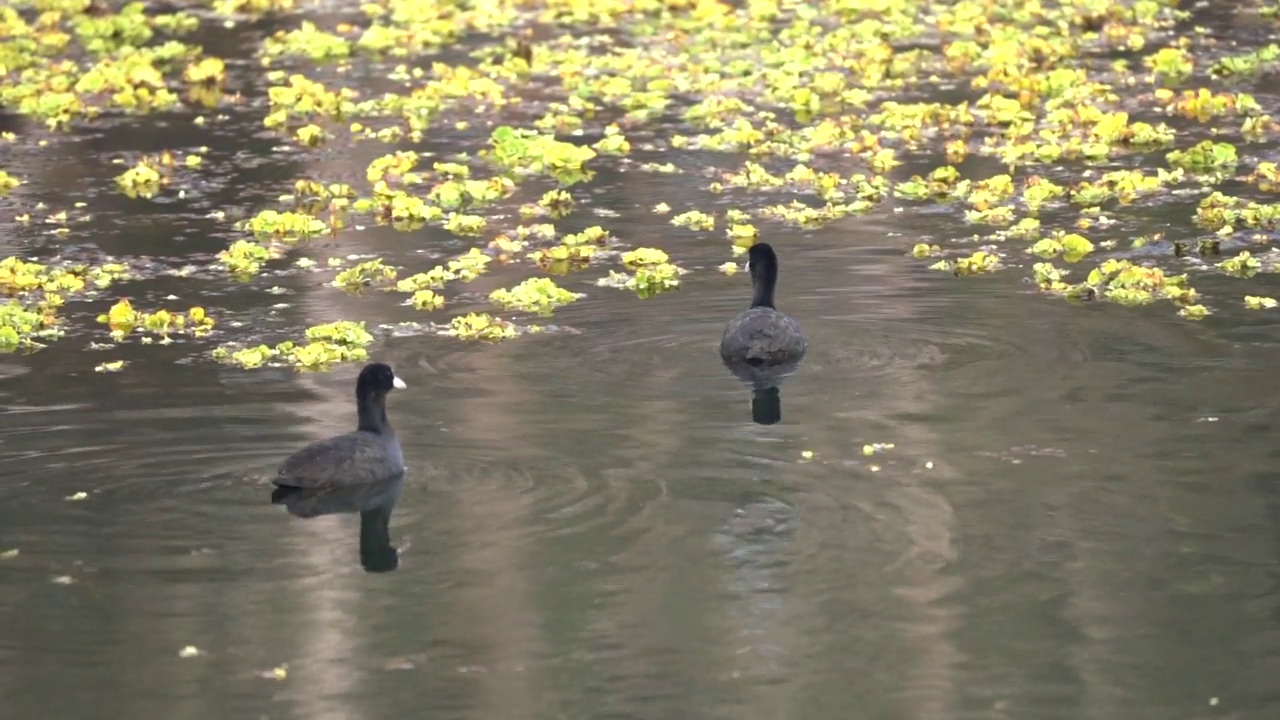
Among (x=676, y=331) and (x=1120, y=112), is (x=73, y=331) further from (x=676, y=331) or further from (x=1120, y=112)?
(x=1120, y=112)

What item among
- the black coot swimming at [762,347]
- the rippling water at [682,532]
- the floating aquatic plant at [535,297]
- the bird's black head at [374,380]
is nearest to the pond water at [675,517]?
the rippling water at [682,532]

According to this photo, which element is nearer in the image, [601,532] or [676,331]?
[601,532]

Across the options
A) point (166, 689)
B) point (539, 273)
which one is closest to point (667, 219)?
point (539, 273)

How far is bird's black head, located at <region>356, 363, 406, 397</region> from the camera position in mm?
11852

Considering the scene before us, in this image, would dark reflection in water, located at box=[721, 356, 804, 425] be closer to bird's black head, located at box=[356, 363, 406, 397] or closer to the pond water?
the pond water

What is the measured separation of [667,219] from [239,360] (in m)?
4.56

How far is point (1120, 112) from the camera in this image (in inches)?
787

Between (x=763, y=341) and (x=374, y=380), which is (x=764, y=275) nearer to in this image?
(x=763, y=341)

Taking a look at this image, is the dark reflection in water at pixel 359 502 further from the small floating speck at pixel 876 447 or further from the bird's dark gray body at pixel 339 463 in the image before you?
the small floating speck at pixel 876 447

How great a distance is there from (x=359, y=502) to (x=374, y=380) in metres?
0.71

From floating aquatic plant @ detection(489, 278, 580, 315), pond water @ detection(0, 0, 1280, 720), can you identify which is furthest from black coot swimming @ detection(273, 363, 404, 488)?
floating aquatic plant @ detection(489, 278, 580, 315)

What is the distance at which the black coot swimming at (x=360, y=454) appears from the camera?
1144 centimetres

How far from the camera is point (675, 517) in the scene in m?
11.0

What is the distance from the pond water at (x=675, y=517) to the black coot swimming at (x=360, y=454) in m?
0.17
